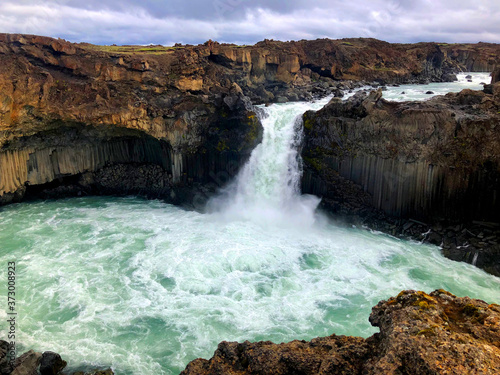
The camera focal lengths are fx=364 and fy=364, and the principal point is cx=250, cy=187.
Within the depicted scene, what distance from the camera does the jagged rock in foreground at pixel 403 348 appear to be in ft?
16.0

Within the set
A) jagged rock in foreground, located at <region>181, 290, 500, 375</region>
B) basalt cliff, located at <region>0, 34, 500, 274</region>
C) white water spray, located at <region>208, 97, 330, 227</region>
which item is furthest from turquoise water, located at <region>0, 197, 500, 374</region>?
jagged rock in foreground, located at <region>181, 290, 500, 375</region>

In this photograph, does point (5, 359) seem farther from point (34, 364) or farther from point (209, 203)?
point (209, 203)

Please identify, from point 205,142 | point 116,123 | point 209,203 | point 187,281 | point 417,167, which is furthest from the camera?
point 205,142

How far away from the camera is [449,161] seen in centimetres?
1827

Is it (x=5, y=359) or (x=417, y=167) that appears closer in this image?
(x=5, y=359)

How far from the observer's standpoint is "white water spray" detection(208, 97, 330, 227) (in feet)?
74.4

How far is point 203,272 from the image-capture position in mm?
16062

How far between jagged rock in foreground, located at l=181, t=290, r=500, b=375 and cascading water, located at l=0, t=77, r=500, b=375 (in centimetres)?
520

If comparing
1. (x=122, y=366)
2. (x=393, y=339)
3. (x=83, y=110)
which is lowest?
(x=122, y=366)

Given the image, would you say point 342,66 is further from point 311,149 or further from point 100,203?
point 100,203

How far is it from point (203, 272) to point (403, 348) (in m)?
→ 11.8

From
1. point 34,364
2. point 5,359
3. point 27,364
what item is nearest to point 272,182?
point 34,364

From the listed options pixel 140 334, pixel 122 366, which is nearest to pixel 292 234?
pixel 140 334

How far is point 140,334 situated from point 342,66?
36576 mm
